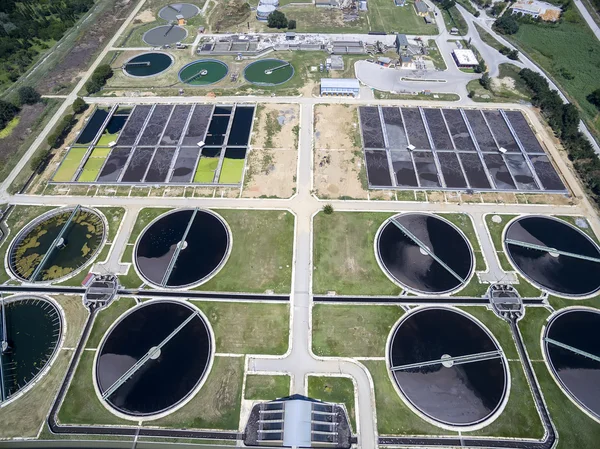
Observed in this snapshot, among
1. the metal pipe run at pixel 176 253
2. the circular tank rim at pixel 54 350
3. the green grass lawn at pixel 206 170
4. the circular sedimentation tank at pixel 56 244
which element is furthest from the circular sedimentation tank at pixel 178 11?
the circular tank rim at pixel 54 350

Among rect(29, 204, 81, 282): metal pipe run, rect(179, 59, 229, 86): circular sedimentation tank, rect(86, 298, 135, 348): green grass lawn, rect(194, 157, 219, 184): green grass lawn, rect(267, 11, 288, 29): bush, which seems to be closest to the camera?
rect(86, 298, 135, 348): green grass lawn

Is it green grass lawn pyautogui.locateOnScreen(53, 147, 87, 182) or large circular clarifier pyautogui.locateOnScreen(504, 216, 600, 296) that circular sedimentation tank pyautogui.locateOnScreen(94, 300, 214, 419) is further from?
large circular clarifier pyautogui.locateOnScreen(504, 216, 600, 296)

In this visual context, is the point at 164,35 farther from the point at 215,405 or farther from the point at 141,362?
the point at 215,405

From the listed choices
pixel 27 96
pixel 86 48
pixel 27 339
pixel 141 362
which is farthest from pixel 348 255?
pixel 86 48

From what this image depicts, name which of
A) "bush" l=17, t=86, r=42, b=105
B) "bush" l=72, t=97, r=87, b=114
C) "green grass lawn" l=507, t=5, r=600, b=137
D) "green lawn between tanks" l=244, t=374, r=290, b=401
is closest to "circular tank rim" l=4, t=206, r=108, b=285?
"bush" l=72, t=97, r=87, b=114

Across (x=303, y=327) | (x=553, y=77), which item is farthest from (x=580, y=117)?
(x=303, y=327)

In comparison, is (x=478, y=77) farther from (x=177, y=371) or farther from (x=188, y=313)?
(x=177, y=371)
